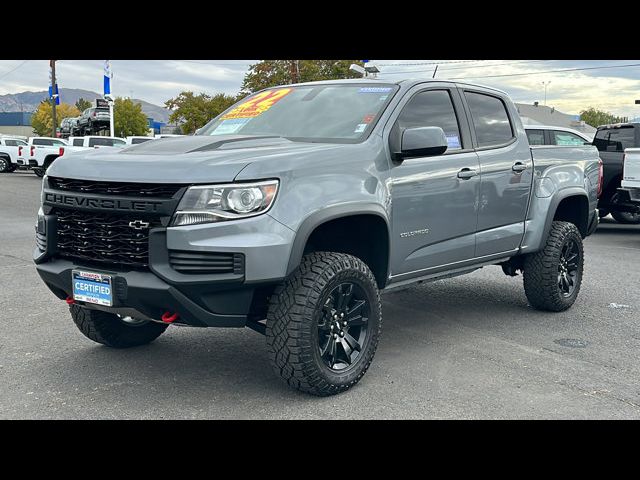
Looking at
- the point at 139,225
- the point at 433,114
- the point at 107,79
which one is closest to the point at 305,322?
the point at 139,225

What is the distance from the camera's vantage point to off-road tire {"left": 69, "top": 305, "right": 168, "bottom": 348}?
16.5 ft

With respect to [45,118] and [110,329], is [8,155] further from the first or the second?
[45,118]

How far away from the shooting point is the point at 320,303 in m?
4.09

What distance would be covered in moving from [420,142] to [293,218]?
1184 millimetres

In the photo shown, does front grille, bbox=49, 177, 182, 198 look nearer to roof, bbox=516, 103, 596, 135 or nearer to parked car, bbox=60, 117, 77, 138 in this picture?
parked car, bbox=60, 117, 77, 138

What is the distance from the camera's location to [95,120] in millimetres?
46531

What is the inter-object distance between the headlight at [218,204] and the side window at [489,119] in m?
2.53

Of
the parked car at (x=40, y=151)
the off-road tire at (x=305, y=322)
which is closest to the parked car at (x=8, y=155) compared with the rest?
the parked car at (x=40, y=151)

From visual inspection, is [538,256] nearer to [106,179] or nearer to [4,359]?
[106,179]

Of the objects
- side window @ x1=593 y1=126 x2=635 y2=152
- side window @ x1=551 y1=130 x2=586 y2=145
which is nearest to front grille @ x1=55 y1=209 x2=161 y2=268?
side window @ x1=551 y1=130 x2=586 y2=145

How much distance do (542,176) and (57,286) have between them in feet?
13.7

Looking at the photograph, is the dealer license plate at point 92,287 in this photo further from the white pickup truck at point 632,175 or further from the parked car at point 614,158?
the parked car at point 614,158

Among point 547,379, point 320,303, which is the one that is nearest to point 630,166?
point 547,379

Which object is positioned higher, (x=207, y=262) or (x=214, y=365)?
(x=207, y=262)
